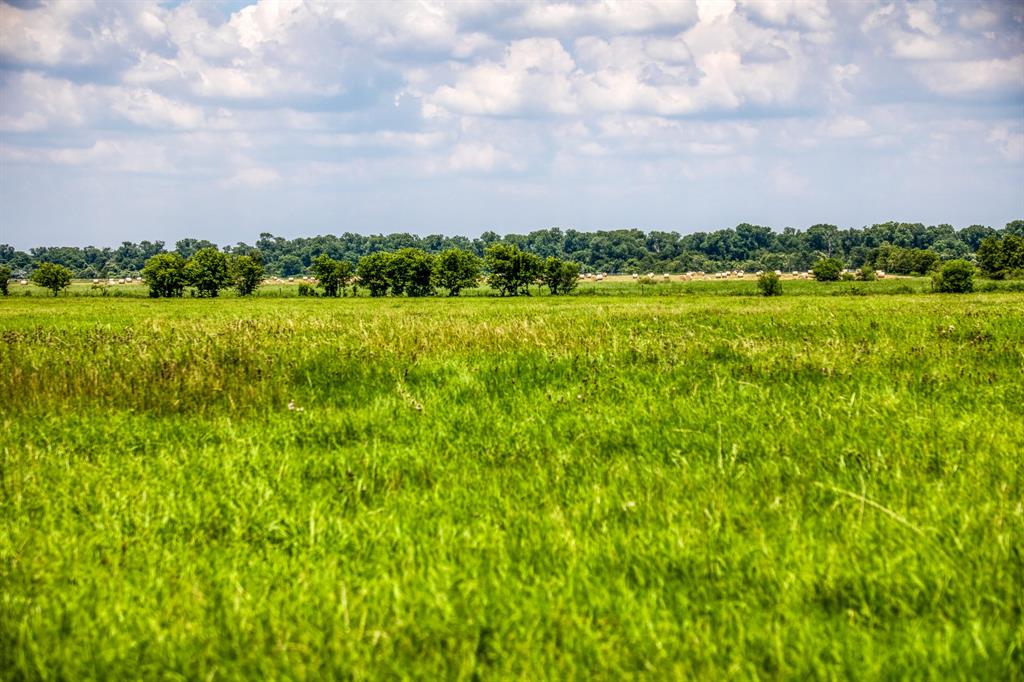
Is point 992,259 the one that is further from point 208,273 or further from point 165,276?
point 165,276

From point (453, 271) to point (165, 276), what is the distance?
53.5 meters

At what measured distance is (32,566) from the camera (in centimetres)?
409

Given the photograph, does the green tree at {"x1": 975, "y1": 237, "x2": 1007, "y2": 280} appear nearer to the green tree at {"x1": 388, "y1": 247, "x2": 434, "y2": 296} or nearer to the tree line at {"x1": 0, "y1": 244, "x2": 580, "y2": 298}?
the tree line at {"x1": 0, "y1": 244, "x2": 580, "y2": 298}

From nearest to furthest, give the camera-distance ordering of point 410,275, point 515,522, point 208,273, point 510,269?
point 515,522
point 208,273
point 410,275
point 510,269

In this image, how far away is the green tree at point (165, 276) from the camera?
413ft

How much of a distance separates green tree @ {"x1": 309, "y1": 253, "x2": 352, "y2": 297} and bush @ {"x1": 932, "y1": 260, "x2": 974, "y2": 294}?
103008 millimetres

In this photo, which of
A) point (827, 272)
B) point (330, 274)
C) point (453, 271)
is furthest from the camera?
point (827, 272)

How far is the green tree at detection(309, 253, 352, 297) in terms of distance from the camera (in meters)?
134

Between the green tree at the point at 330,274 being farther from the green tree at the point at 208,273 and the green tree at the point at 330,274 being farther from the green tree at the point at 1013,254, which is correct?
the green tree at the point at 1013,254

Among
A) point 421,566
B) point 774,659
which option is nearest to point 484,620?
point 421,566

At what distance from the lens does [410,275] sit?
13312 cm

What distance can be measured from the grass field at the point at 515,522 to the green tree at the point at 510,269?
12546cm

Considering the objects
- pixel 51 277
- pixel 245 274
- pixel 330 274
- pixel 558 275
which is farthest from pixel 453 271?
pixel 51 277

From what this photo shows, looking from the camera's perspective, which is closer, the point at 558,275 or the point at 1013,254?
the point at 558,275
